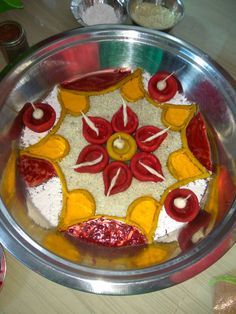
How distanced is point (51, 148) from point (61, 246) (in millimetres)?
302

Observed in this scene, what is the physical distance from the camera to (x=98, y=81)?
1.18m

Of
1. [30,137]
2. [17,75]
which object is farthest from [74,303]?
[17,75]

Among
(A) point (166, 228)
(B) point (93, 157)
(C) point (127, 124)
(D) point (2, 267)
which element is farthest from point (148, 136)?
(D) point (2, 267)

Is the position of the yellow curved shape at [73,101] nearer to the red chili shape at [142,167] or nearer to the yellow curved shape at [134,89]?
the yellow curved shape at [134,89]

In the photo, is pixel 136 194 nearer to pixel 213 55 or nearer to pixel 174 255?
pixel 174 255

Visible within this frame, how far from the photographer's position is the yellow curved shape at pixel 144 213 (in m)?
0.98

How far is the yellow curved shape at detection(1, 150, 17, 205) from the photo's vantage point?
966mm

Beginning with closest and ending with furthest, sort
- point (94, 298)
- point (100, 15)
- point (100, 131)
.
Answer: point (94, 298) < point (100, 131) < point (100, 15)

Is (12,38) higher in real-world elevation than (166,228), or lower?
higher

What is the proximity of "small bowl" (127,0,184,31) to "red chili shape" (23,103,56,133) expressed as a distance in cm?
40

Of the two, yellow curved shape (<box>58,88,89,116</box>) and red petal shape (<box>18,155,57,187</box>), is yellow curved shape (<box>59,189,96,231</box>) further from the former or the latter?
yellow curved shape (<box>58,88,89,116</box>)

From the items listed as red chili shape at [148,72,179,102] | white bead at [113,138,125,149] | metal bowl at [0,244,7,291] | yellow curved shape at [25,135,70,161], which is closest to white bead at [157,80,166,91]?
red chili shape at [148,72,179,102]

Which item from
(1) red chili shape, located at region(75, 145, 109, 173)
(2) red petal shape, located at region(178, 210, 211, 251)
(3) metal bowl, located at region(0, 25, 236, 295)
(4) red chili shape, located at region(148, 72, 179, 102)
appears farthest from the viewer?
(4) red chili shape, located at region(148, 72, 179, 102)

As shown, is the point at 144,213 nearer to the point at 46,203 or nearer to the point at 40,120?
the point at 46,203
